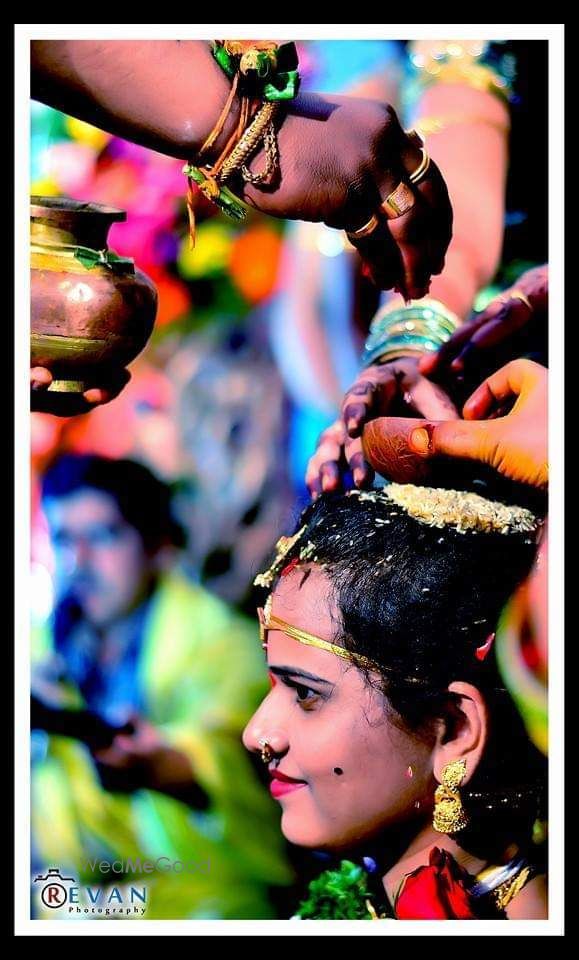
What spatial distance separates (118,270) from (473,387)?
0.73 meters

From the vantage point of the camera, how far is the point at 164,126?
2002 mm

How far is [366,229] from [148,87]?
47cm

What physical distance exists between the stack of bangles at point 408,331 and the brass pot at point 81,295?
0.45 meters

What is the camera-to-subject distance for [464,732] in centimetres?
200

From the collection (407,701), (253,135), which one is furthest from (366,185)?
(407,701)

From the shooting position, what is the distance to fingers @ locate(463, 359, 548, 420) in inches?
84.7

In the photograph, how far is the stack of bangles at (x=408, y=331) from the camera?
2242mm

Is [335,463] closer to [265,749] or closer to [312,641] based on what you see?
[312,641]

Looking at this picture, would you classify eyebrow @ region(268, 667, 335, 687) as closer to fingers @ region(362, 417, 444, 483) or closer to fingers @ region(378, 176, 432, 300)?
fingers @ region(362, 417, 444, 483)

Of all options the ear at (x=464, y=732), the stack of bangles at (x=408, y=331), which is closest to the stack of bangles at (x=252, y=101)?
the stack of bangles at (x=408, y=331)

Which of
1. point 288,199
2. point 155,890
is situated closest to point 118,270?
point 288,199

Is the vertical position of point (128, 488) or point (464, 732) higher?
point (128, 488)

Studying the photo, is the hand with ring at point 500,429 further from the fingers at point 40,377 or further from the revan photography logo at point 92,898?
the revan photography logo at point 92,898

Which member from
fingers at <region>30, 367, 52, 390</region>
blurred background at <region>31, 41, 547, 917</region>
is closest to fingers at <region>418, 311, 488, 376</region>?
blurred background at <region>31, 41, 547, 917</region>
